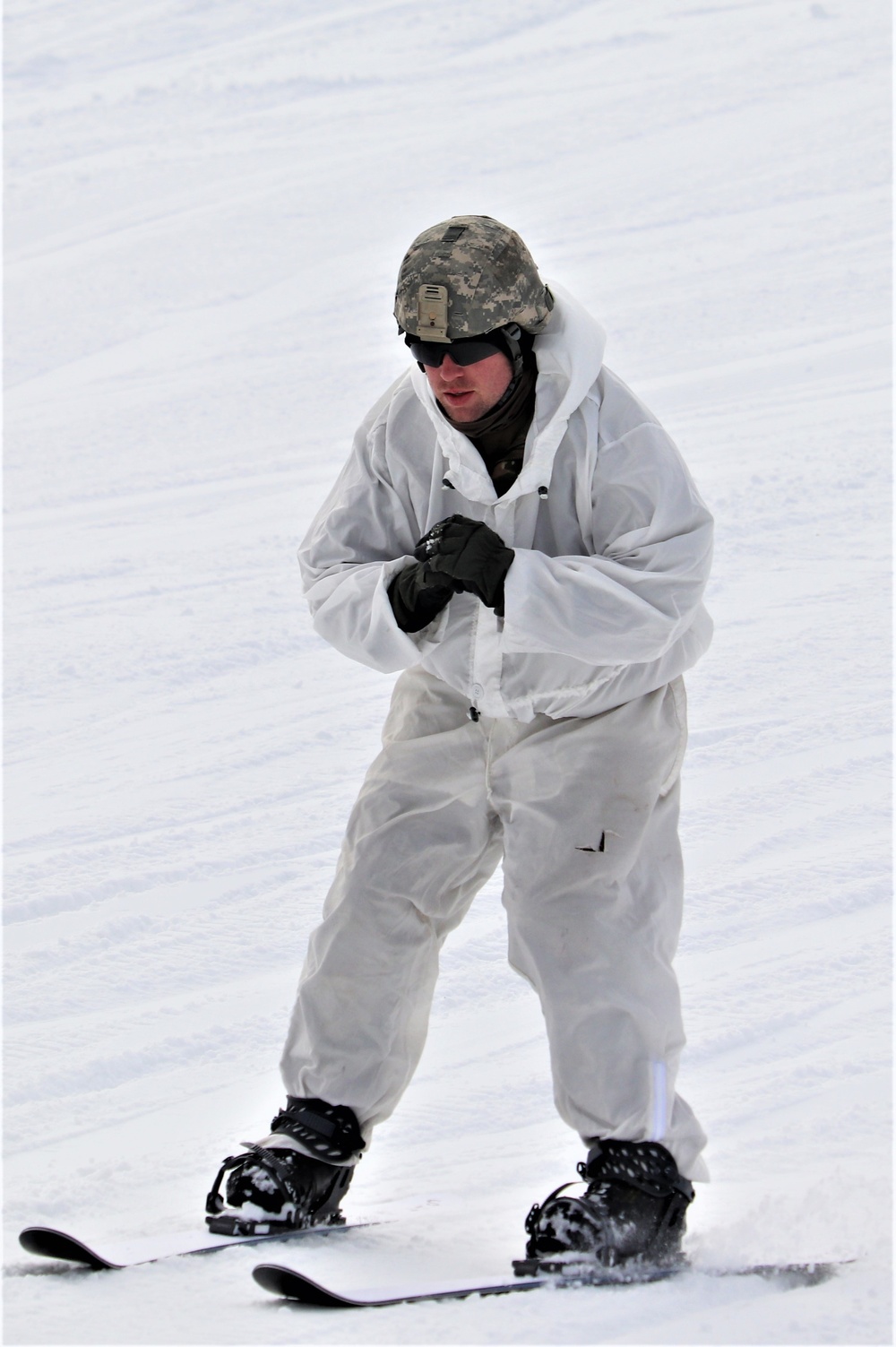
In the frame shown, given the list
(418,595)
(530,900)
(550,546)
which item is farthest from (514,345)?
(530,900)

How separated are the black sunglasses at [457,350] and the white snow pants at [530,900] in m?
0.63

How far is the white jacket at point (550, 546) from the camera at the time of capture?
268 centimetres

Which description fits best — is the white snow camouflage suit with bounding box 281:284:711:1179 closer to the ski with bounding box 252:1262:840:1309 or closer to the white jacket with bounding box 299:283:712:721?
the white jacket with bounding box 299:283:712:721

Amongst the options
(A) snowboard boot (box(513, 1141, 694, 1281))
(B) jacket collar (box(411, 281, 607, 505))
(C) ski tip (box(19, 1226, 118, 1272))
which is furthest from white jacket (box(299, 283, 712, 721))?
(C) ski tip (box(19, 1226, 118, 1272))

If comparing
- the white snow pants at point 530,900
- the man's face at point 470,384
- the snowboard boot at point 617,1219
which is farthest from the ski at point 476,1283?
the man's face at point 470,384

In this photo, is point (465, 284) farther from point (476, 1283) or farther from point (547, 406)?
point (476, 1283)

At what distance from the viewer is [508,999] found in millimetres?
3959

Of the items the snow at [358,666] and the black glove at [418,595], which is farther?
the snow at [358,666]

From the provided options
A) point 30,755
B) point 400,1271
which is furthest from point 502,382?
point 30,755

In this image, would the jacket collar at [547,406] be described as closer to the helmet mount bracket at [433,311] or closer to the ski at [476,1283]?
the helmet mount bracket at [433,311]

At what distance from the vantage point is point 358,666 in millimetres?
5930

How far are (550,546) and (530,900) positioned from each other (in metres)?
0.63

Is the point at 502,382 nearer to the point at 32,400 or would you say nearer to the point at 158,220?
the point at 32,400

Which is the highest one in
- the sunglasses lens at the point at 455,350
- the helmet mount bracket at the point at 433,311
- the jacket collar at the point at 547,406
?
the helmet mount bracket at the point at 433,311
